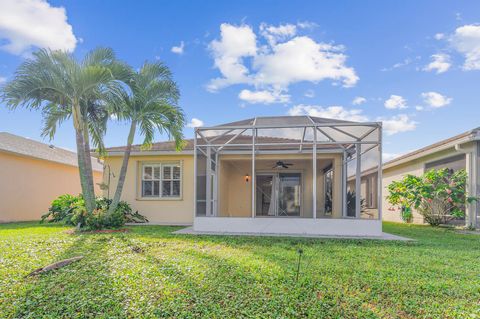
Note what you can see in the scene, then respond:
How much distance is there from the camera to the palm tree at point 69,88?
8.88 m

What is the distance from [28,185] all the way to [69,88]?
28.4ft

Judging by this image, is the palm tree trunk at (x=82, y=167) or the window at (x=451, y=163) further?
the window at (x=451, y=163)

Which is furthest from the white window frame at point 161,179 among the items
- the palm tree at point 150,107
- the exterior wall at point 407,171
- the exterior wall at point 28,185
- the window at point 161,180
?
the exterior wall at point 407,171

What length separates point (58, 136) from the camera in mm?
10766

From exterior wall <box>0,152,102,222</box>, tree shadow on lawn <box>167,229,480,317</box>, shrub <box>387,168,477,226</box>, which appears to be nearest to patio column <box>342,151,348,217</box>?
shrub <box>387,168,477,226</box>

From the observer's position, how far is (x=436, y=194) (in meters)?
11.6

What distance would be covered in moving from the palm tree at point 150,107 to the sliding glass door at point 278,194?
5625 millimetres

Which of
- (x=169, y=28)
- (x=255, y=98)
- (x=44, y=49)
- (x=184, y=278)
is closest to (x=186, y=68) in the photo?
(x=169, y=28)

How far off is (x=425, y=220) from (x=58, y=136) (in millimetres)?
15867

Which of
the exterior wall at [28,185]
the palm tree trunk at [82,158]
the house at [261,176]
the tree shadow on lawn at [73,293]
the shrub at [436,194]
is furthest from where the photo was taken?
the exterior wall at [28,185]

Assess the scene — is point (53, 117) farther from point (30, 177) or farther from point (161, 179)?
point (30, 177)

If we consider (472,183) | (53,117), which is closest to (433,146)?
(472,183)

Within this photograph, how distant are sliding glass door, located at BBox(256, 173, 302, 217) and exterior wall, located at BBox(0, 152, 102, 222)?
38.4 feet

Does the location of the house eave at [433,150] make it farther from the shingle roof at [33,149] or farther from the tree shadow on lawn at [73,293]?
the shingle roof at [33,149]
